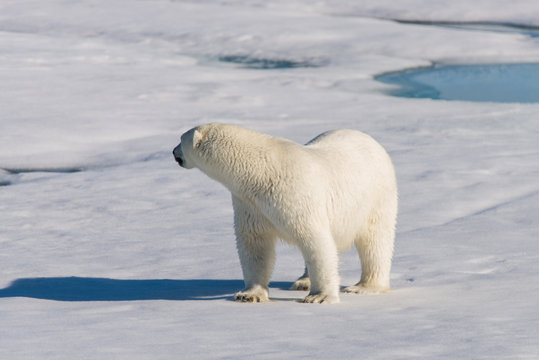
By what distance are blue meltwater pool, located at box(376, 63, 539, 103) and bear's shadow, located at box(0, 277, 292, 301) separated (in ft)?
25.2

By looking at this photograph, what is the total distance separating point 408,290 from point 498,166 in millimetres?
3663

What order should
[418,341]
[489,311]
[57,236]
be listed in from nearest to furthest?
[418,341] → [489,311] → [57,236]

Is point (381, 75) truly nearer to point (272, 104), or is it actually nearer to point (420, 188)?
point (272, 104)

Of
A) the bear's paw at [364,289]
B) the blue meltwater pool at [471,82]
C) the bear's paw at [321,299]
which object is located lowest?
the blue meltwater pool at [471,82]

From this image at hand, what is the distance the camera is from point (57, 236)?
19.9 feet

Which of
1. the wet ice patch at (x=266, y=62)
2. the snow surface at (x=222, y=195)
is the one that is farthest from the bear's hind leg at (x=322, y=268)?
the wet ice patch at (x=266, y=62)

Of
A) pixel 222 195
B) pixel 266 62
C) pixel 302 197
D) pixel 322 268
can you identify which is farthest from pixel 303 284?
pixel 266 62

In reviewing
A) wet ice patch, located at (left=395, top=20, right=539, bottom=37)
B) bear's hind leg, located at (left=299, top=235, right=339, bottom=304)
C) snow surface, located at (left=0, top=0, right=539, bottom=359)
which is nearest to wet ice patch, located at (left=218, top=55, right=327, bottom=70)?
snow surface, located at (left=0, top=0, right=539, bottom=359)

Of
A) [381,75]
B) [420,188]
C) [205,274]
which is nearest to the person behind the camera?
[205,274]

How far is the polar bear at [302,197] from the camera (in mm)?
4078

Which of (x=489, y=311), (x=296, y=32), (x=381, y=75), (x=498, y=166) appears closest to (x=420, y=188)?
(x=498, y=166)

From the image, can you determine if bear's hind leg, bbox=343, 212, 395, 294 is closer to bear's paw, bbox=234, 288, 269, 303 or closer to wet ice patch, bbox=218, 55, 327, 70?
bear's paw, bbox=234, 288, 269, 303

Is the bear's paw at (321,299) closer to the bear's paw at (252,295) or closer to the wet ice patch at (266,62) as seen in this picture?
the bear's paw at (252,295)

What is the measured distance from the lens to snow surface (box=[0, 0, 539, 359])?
3393 mm
